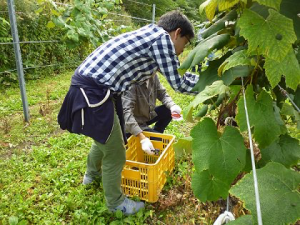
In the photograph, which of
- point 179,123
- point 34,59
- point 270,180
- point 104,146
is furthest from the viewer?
point 34,59

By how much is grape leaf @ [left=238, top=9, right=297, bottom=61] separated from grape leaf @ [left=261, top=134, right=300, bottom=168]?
1.27ft

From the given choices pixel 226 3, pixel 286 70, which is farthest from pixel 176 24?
pixel 286 70

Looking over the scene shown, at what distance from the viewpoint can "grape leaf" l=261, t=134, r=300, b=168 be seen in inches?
36.3

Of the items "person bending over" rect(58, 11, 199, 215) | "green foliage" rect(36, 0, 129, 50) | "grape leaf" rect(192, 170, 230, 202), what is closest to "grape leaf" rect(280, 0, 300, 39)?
"grape leaf" rect(192, 170, 230, 202)

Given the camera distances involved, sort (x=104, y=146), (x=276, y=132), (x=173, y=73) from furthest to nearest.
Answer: (x=104, y=146), (x=173, y=73), (x=276, y=132)

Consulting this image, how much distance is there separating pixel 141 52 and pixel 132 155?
1167 millimetres

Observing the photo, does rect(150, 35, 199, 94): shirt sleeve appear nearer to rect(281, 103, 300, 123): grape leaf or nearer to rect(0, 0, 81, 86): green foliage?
rect(281, 103, 300, 123): grape leaf

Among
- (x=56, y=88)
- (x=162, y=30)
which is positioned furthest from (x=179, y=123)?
(x=56, y=88)

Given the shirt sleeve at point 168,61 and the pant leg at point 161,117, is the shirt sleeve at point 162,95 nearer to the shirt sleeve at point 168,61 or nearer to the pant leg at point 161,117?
the pant leg at point 161,117

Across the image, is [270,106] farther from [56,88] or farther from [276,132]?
[56,88]

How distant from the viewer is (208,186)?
96cm

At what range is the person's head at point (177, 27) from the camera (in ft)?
6.48

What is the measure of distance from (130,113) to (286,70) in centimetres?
195

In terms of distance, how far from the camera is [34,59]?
6.30 m
